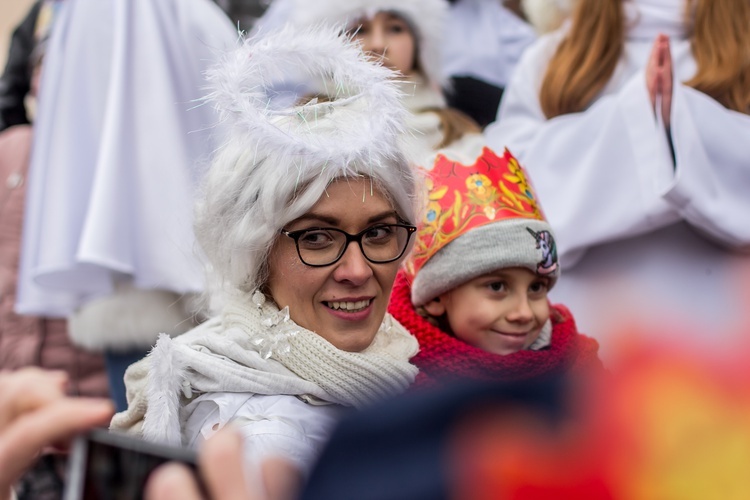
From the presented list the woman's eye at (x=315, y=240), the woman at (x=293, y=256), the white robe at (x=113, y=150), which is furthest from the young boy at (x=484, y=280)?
the white robe at (x=113, y=150)

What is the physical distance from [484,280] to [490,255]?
0.07m

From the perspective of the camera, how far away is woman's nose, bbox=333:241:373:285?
1.88m

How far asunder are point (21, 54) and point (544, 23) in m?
2.16

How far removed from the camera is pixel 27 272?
10.1ft

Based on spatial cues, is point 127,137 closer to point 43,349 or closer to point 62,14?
point 62,14

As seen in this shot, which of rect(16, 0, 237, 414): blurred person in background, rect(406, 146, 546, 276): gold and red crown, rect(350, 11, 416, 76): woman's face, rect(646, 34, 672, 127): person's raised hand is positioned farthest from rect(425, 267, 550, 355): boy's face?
rect(350, 11, 416, 76): woman's face

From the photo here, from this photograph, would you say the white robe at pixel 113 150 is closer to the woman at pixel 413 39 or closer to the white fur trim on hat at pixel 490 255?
the woman at pixel 413 39

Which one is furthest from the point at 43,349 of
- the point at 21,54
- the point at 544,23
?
the point at 544,23

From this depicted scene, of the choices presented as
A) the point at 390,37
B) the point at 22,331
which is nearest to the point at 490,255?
the point at 390,37

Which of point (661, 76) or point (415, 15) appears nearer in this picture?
point (661, 76)

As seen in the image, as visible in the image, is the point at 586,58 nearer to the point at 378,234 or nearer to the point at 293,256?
the point at 378,234

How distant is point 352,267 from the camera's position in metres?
1.88

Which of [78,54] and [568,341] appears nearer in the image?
[568,341]

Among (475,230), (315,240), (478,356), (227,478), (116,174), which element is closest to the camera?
(227,478)
